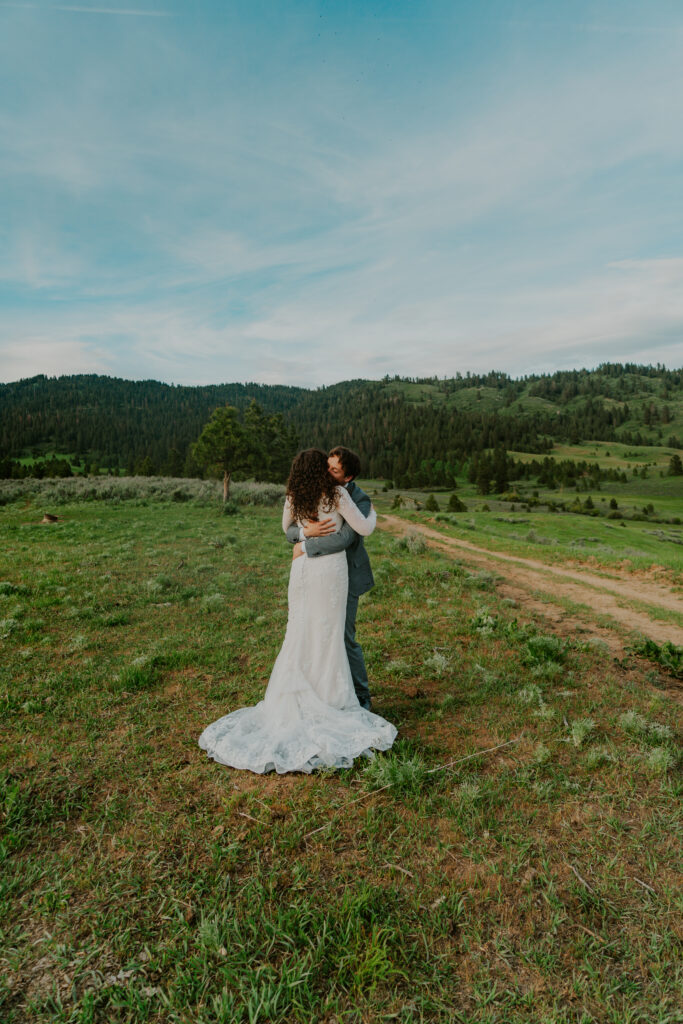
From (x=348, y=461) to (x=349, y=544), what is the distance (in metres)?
1.10

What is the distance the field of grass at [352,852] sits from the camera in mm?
3051

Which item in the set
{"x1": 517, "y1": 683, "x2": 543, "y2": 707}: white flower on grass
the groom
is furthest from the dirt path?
the groom

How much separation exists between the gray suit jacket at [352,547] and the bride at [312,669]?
14 centimetres

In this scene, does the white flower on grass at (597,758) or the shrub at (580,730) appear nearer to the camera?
the white flower on grass at (597,758)

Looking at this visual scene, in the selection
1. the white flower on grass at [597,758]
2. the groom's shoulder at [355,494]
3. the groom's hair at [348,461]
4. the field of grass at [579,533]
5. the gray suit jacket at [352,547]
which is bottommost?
the field of grass at [579,533]

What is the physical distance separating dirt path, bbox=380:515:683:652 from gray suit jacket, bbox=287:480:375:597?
6982 millimetres

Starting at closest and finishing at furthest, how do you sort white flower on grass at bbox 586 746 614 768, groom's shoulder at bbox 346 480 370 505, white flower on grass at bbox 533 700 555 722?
1. white flower on grass at bbox 586 746 614 768
2. groom's shoulder at bbox 346 480 370 505
3. white flower on grass at bbox 533 700 555 722

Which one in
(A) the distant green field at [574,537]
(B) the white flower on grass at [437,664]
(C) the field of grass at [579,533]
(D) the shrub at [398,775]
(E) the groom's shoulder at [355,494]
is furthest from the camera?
(A) the distant green field at [574,537]

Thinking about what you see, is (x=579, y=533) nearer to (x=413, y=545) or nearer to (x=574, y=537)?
(x=574, y=537)

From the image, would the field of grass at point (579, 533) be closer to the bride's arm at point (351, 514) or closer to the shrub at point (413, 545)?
the shrub at point (413, 545)

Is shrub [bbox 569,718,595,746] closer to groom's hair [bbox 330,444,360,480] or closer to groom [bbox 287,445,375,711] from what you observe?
groom [bbox 287,445,375,711]

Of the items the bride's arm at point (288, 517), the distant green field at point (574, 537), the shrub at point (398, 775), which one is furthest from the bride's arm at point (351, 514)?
the distant green field at point (574, 537)

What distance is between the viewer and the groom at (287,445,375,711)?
234 inches

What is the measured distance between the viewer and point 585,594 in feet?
54.0
